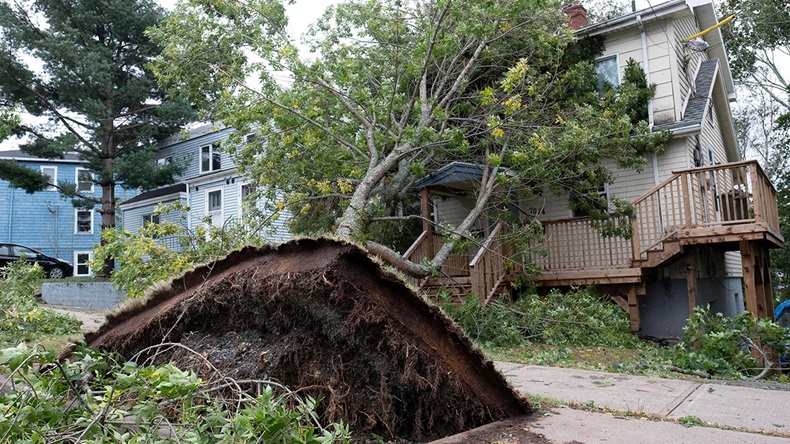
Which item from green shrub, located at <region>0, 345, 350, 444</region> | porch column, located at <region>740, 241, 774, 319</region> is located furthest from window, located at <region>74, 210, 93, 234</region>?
green shrub, located at <region>0, 345, 350, 444</region>

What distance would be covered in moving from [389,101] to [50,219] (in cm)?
3141

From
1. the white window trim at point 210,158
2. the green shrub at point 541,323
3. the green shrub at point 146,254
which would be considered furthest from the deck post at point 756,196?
the white window trim at point 210,158

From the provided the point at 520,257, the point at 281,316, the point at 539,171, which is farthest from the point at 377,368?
the point at 520,257

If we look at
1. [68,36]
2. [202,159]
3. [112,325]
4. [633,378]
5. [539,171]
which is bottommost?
[633,378]

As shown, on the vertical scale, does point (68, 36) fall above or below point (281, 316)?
above

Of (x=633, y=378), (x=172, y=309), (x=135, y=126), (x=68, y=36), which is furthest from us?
(x=135, y=126)

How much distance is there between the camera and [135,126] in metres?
21.2

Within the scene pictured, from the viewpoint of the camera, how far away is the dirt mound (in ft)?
9.55

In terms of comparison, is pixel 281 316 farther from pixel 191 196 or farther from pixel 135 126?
pixel 191 196

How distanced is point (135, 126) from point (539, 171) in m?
16.8

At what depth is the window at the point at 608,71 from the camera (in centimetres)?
1393

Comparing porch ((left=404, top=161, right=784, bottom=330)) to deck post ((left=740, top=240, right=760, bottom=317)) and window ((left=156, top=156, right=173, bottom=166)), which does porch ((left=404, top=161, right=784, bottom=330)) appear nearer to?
deck post ((left=740, top=240, right=760, bottom=317))

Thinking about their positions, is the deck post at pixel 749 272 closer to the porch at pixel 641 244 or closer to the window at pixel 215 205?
the porch at pixel 641 244

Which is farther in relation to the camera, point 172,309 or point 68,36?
point 68,36
